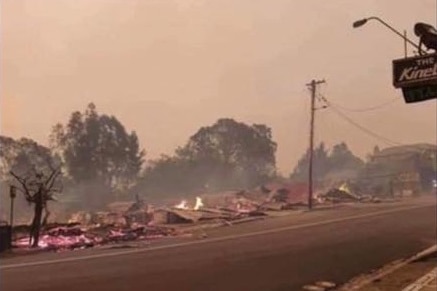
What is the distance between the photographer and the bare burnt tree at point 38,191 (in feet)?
44.9

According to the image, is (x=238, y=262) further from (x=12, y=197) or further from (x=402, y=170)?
(x=402, y=170)

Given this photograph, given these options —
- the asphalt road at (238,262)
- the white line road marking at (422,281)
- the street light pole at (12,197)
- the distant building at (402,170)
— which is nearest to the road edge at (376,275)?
the asphalt road at (238,262)

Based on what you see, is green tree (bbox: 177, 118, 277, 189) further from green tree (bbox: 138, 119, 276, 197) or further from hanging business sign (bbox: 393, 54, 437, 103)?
hanging business sign (bbox: 393, 54, 437, 103)

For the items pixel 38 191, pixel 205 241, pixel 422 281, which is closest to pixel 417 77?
pixel 422 281

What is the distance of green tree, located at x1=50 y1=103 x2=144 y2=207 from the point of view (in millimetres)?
15656

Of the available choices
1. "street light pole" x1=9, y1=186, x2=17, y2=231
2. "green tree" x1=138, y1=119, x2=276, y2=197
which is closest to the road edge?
"street light pole" x1=9, y1=186, x2=17, y2=231

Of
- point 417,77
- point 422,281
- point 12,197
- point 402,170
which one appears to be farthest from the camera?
point 402,170

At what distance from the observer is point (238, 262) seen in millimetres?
14656

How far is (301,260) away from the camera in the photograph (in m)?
15.6

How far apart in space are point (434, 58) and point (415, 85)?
0.46 metres

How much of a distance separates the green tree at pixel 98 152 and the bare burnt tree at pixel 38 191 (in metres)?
0.72

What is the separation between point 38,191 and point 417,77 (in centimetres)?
907

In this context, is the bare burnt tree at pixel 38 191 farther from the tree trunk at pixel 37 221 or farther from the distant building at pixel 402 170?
the distant building at pixel 402 170

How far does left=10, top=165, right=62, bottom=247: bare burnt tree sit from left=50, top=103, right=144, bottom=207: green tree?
0.72 meters
